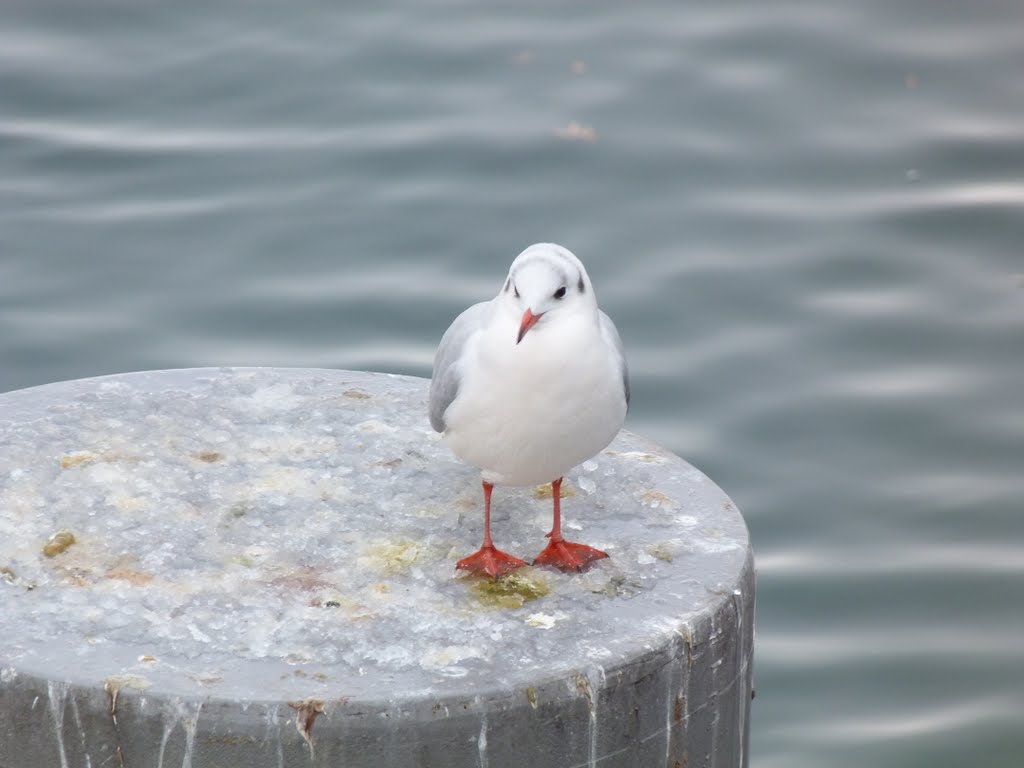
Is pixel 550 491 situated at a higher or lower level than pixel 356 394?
lower

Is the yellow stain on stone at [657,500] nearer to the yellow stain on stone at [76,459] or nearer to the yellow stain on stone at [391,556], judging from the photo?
the yellow stain on stone at [391,556]

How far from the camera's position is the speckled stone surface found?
342cm

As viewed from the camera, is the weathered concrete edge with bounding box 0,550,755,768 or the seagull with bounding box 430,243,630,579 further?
the seagull with bounding box 430,243,630,579

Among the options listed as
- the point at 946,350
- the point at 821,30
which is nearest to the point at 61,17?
the point at 821,30

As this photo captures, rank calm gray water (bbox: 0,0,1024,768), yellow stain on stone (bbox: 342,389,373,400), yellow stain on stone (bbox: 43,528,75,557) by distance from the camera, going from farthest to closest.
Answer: calm gray water (bbox: 0,0,1024,768)
yellow stain on stone (bbox: 342,389,373,400)
yellow stain on stone (bbox: 43,528,75,557)

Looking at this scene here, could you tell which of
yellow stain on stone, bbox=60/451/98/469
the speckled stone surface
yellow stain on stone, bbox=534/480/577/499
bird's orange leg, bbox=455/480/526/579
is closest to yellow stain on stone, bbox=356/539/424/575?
the speckled stone surface

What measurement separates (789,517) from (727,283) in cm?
186

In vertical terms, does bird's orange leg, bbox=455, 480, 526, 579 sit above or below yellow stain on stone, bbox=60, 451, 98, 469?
below

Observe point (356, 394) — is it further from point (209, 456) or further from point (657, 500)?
point (657, 500)

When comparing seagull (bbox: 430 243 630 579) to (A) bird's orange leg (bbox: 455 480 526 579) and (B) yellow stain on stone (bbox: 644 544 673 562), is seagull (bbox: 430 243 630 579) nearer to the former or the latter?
(A) bird's orange leg (bbox: 455 480 526 579)

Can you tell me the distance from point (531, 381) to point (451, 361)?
0.28m

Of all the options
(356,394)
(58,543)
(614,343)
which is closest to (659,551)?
(614,343)

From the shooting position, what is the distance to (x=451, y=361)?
3951 millimetres

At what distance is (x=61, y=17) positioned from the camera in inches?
464
